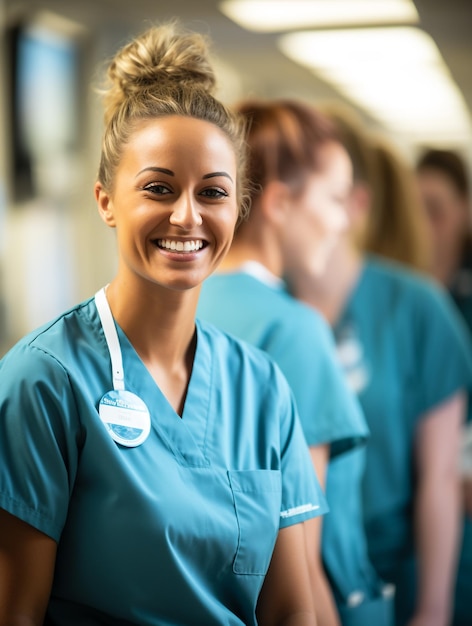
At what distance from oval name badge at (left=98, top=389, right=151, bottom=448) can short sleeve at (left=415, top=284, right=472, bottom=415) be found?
1.05 m

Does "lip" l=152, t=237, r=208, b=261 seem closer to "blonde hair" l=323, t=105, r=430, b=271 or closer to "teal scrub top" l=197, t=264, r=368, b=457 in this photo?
"teal scrub top" l=197, t=264, r=368, b=457

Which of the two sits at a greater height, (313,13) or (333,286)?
(313,13)

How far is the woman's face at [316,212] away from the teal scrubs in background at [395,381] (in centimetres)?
36

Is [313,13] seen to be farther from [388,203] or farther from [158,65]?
[158,65]

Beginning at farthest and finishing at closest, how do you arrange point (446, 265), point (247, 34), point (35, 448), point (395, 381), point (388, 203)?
point (446, 265)
point (388, 203)
point (247, 34)
point (395, 381)
point (35, 448)

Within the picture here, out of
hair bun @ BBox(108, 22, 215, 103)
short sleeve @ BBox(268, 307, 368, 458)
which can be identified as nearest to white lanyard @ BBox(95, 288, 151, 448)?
hair bun @ BBox(108, 22, 215, 103)

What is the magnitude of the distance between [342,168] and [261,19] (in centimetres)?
62

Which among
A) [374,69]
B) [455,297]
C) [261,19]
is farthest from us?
[455,297]

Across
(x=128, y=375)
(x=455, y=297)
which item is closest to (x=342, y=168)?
(x=128, y=375)

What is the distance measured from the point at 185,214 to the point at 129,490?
0.27 meters

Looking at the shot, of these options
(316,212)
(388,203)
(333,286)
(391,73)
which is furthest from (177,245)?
(391,73)

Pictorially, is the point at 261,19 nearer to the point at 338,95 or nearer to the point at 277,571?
the point at 338,95

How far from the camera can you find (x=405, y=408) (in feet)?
5.81

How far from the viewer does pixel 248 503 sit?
87 cm
